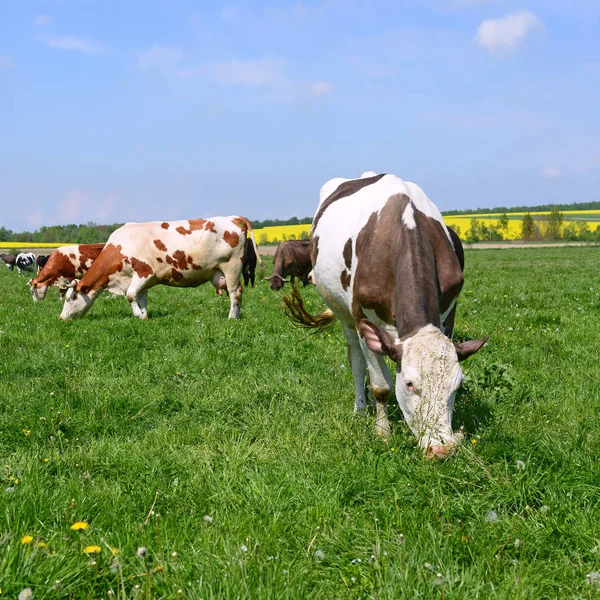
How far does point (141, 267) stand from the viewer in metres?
14.0

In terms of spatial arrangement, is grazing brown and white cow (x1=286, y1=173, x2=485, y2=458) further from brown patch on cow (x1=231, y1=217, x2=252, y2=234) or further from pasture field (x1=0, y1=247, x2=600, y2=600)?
brown patch on cow (x1=231, y1=217, x2=252, y2=234)

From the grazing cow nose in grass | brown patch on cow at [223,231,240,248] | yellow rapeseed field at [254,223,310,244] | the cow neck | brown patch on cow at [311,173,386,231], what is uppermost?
yellow rapeseed field at [254,223,310,244]

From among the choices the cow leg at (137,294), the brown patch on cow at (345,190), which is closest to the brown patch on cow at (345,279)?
the brown patch on cow at (345,190)

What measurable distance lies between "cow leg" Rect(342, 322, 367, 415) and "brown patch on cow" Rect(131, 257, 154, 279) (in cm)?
837

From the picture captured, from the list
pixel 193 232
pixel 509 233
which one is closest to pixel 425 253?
pixel 193 232

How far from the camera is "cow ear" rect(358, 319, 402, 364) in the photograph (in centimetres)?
451

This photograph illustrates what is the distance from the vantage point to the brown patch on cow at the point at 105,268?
13736mm

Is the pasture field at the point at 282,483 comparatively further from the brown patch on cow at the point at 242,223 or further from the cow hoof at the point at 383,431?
the brown patch on cow at the point at 242,223

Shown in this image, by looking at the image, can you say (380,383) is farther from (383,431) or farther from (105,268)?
(105,268)

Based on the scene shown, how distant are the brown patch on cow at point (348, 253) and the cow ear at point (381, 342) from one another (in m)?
1.28

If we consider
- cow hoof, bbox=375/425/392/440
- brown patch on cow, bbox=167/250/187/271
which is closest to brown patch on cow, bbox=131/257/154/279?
brown patch on cow, bbox=167/250/187/271

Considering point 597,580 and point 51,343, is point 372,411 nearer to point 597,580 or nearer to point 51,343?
point 597,580

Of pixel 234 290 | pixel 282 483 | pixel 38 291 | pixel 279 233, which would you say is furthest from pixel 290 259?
pixel 279 233

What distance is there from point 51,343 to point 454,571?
7524mm
